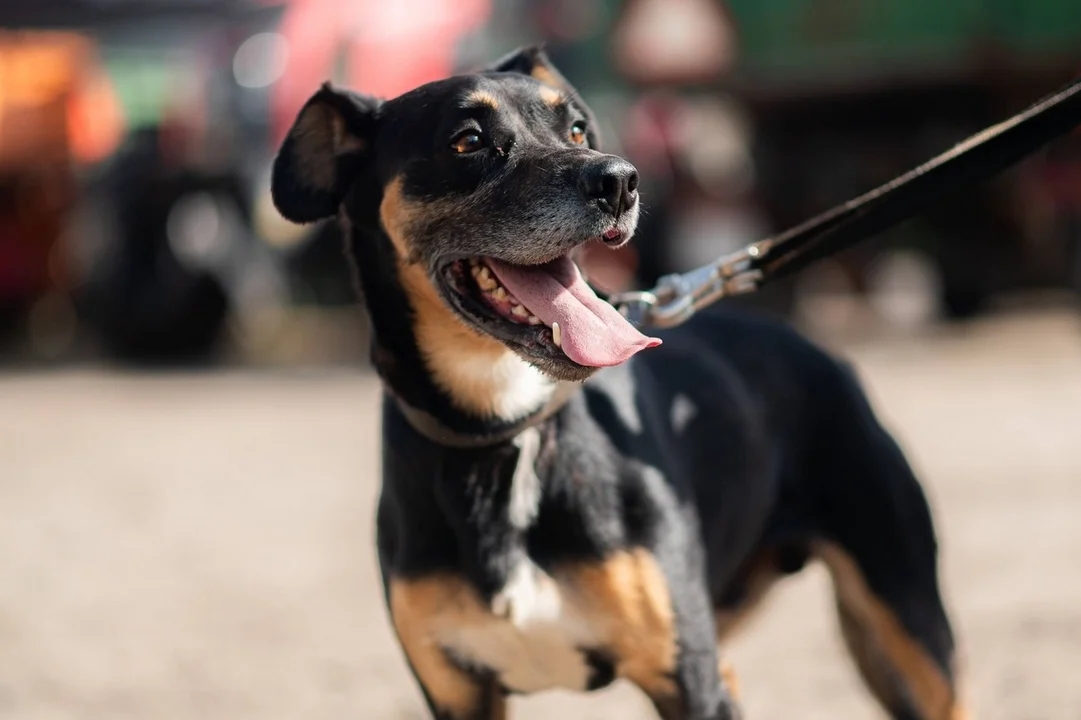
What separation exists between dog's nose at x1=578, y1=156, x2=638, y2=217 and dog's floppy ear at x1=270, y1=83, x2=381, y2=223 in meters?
0.56

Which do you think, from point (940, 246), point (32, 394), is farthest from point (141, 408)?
point (940, 246)

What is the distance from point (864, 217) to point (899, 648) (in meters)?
1.02

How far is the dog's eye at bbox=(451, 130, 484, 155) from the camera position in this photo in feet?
9.06

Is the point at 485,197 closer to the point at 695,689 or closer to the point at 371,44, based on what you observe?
the point at 695,689

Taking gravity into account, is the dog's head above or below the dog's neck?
above

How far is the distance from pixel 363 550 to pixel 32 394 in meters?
4.99

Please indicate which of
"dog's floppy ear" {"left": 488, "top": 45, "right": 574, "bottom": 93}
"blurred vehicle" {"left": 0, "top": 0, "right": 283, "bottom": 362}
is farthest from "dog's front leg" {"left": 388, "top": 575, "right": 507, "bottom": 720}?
"blurred vehicle" {"left": 0, "top": 0, "right": 283, "bottom": 362}

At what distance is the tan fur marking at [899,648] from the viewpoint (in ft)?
10.7

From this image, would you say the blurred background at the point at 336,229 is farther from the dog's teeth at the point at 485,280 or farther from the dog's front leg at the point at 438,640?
the dog's teeth at the point at 485,280

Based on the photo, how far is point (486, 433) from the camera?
2793 millimetres

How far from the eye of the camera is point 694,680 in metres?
2.73

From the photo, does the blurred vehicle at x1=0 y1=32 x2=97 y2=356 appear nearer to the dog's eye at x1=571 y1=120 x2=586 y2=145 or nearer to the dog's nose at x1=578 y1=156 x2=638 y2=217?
the dog's eye at x1=571 y1=120 x2=586 y2=145

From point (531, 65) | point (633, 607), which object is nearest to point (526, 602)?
point (633, 607)

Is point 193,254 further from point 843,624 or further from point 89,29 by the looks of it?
point 843,624
